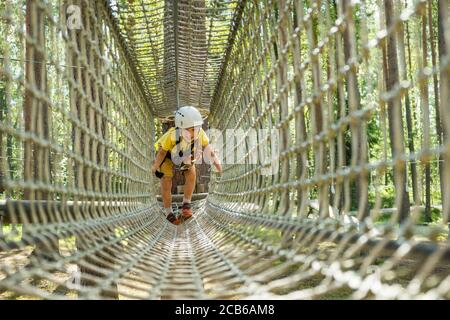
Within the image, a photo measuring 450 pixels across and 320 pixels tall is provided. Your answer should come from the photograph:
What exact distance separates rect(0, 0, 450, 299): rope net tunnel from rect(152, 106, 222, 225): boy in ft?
0.48

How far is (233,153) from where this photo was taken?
3141 mm

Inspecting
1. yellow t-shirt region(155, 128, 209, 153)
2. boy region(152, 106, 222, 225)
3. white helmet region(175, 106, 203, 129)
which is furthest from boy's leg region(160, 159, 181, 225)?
white helmet region(175, 106, 203, 129)

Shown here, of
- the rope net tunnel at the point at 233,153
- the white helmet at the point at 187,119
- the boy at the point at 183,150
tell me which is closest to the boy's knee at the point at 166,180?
the boy at the point at 183,150

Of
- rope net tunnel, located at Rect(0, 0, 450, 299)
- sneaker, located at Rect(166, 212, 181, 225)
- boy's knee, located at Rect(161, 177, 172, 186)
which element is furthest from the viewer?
boy's knee, located at Rect(161, 177, 172, 186)

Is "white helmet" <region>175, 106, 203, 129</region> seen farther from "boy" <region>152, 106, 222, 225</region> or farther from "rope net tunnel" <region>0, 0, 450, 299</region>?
"rope net tunnel" <region>0, 0, 450, 299</region>

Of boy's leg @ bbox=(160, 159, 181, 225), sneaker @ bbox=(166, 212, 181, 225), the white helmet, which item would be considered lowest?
sneaker @ bbox=(166, 212, 181, 225)

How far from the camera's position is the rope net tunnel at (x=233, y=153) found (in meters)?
0.85

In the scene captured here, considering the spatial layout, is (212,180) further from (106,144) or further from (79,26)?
(79,26)

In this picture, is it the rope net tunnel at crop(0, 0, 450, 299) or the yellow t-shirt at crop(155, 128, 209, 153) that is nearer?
the rope net tunnel at crop(0, 0, 450, 299)

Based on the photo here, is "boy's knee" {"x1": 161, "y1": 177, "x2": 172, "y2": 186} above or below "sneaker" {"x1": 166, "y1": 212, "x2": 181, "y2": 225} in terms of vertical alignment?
above

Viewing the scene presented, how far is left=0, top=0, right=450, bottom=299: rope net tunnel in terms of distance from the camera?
0.85 meters

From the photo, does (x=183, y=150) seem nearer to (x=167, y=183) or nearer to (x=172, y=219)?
(x=167, y=183)

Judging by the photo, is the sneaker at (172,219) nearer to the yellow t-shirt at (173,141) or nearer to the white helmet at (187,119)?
the yellow t-shirt at (173,141)
